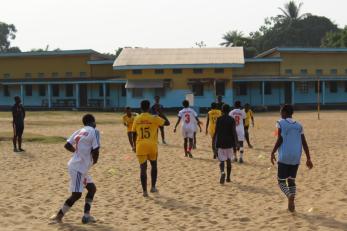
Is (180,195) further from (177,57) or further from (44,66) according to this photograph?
(44,66)

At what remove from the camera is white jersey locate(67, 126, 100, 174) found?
6.95 m

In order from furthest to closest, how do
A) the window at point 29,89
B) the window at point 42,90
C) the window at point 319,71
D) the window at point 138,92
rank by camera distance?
the window at point 29,89
the window at point 42,90
the window at point 319,71
the window at point 138,92

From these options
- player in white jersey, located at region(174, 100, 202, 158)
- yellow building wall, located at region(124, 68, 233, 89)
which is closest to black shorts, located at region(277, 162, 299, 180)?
player in white jersey, located at region(174, 100, 202, 158)

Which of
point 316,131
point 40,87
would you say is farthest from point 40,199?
point 40,87

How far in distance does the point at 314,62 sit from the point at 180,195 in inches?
1567

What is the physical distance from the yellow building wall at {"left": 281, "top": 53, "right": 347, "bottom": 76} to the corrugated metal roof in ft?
16.8

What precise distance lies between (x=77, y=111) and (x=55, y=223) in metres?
35.5

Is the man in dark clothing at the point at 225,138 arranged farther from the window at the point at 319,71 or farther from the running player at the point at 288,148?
the window at the point at 319,71

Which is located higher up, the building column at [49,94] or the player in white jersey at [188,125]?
the building column at [49,94]

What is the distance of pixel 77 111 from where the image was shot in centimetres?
4197

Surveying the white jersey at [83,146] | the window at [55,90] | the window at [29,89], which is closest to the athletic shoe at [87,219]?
the white jersey at [83,146]

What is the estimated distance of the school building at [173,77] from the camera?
41.0 meters

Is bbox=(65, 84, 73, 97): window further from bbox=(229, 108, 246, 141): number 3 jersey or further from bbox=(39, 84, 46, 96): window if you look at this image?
bbox=(229, 108, 246, 141): number 3 jersey

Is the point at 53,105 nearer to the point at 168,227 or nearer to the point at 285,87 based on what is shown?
the point at 285,87
